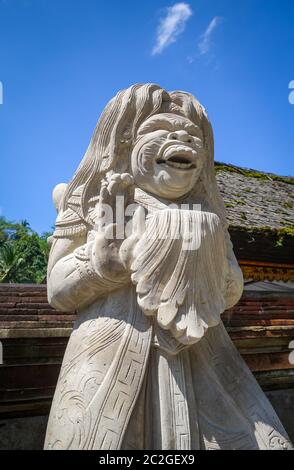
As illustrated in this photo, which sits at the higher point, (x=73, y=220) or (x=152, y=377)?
(x=73, y=220)

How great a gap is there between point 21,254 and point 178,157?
27722mm

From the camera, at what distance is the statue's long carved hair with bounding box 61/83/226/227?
235 centimetres

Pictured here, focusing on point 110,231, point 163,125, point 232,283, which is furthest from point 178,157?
point 232,283

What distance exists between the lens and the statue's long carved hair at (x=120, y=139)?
2.35m

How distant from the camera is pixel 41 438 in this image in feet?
11.5

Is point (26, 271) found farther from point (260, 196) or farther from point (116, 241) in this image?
point (116, 241)

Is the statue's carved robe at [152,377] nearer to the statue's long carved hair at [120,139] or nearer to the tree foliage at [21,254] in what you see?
the statue's long carved hair at [120,139]

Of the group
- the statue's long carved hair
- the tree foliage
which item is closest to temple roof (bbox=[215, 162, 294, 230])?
the statue's long carved hair

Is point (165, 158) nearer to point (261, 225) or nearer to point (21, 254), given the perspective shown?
point (261, 225)

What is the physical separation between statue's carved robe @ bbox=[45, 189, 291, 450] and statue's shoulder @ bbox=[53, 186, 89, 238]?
184mm

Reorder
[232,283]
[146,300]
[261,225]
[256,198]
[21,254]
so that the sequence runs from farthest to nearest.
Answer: [21,254]
[256,198]
[261,225]
[232,283]
[146,300]

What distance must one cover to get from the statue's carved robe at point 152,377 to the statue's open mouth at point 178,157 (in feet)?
1.30

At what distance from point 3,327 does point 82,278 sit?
5.07ft

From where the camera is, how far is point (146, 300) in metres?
2.01
